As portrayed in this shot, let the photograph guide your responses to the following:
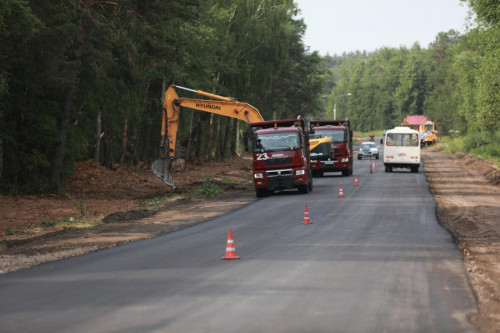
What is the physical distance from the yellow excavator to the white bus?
18.9 m

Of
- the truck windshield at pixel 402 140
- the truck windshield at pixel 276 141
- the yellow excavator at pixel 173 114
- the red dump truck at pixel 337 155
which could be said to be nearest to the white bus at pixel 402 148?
the truck windshield at pixel 402 140

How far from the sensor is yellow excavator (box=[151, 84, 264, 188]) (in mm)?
31266

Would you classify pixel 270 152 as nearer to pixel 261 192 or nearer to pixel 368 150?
pixel 261 192

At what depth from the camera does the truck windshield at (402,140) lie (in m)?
50.2

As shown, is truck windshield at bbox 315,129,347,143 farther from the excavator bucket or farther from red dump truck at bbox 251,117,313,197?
the excavator bucket

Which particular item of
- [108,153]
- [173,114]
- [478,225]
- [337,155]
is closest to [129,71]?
[173,114]

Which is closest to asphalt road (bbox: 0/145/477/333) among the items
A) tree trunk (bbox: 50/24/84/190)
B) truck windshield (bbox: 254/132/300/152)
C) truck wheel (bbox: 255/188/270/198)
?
tree trunk (bbox: 50/24/84/190)

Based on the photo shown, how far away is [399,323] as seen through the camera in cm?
896

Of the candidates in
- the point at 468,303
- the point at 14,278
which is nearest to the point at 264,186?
the point at 14,278

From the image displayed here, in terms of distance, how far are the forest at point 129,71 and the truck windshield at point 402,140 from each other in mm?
5096

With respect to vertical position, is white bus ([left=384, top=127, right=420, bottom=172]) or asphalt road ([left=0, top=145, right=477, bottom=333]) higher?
white bus ([left=384, top=127, right=420, bottom=172])

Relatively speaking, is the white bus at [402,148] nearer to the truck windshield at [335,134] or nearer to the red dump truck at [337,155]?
the red dump truck at [337,155]

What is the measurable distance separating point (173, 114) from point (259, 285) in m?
21.5

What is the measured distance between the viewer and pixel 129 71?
1344 inches
